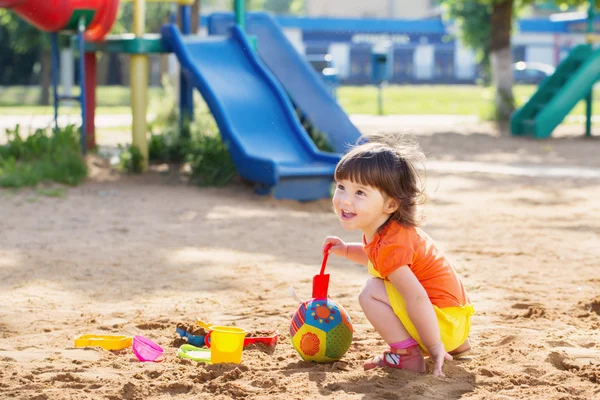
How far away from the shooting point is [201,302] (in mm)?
4340

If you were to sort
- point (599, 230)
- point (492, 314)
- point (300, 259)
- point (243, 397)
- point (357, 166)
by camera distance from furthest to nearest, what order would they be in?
point (599, 230) < point (300, 259) < point (492, 314) < point (357, 166) < point (243, 397)

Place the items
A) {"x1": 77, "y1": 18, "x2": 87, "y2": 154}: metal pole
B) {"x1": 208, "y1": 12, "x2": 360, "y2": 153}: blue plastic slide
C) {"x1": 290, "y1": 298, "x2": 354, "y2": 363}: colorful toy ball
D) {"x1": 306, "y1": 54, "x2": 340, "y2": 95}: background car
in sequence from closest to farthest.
Answer: {"x1": 290, "y1": 298, "x2": 354, "y2": 363}: colorful toy ball < {"x1": 77, "y1": 18, "x2": 87, "y2": 154}: metal pole < {"x1": 208, "y1": 12, "x2": 360, "y2": 153}: blue plastic slide < {"x1": 306, "y1": 54, "x2": 340, "y2": 95}: background car

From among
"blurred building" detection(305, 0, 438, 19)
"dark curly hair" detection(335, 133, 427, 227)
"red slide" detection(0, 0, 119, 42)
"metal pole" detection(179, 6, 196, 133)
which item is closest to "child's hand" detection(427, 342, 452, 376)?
"dark curly hair" detection(335, 133, 427, 227)

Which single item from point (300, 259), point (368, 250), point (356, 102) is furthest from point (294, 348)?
point (356, 102)

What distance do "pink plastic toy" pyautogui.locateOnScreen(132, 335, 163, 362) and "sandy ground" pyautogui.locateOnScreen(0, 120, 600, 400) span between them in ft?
0.20

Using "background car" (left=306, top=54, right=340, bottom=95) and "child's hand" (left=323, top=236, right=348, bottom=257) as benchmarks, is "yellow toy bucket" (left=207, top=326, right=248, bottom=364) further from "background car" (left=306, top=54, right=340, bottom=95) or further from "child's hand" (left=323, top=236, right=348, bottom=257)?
"background car" (left=306, top=54, right=340, bottom=95)

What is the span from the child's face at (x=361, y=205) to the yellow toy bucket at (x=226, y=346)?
0.57 metres

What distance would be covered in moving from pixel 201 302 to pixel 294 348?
0.97 m

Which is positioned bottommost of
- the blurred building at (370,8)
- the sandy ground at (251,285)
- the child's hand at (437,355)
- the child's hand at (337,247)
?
the sandy ground at (251,285)

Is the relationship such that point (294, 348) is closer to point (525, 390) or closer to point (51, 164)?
point (525, 390)

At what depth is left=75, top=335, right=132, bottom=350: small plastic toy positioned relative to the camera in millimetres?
3456

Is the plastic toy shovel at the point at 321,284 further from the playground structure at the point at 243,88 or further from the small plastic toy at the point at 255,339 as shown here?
the playground structure at the point at 243,88

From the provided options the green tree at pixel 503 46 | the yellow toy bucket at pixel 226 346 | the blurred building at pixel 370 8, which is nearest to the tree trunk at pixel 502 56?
the green tree at pixel 503 46

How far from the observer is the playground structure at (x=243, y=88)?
7754 millimetres
